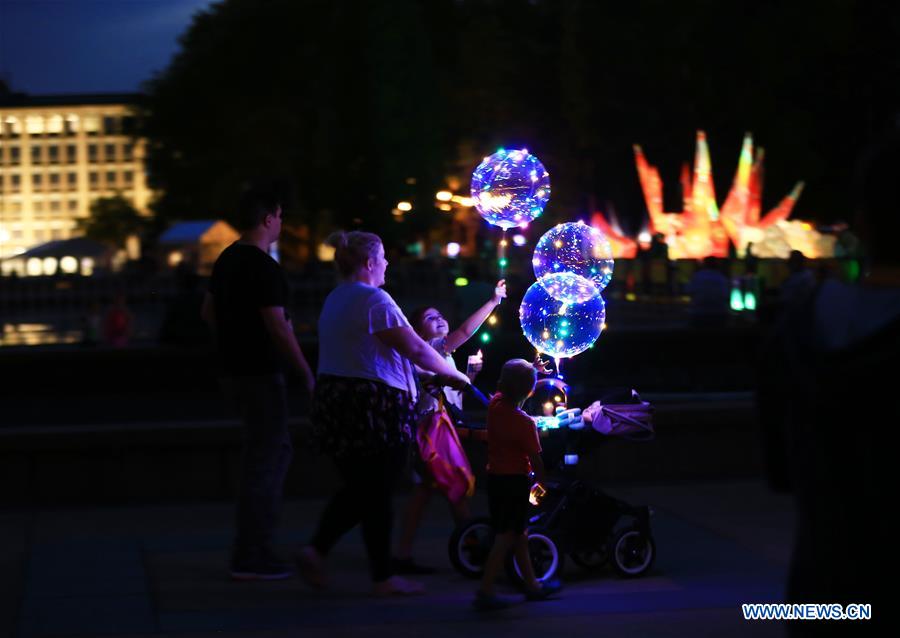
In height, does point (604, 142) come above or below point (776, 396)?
above

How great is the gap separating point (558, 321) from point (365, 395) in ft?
4.38

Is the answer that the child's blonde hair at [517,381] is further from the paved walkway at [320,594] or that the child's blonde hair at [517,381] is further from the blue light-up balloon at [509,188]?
the blue light-up balloon at [509,188]

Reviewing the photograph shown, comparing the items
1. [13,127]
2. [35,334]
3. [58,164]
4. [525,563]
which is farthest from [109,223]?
[525,563]

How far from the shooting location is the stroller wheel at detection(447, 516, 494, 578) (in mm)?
7266

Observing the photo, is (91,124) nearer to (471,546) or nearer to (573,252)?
(573,252)

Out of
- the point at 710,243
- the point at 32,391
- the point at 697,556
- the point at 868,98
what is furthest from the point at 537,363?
the point at 868,98

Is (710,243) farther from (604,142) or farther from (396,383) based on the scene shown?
(396,383)

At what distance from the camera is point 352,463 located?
6.71 meters

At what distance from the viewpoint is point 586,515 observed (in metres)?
7.30

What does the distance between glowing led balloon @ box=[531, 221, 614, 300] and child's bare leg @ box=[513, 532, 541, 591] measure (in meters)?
1.62

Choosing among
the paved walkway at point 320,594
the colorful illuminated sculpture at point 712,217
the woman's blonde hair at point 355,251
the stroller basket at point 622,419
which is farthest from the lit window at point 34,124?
the stroller basket at point 622,419

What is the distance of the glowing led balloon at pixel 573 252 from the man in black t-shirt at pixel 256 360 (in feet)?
4.83

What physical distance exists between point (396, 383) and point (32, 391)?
37.9 feet

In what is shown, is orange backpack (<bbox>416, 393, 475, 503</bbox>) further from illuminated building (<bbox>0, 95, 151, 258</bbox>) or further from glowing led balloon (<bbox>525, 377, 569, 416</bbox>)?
illuminated building (<bbox>0, 95, 151, 258</bbox>)
